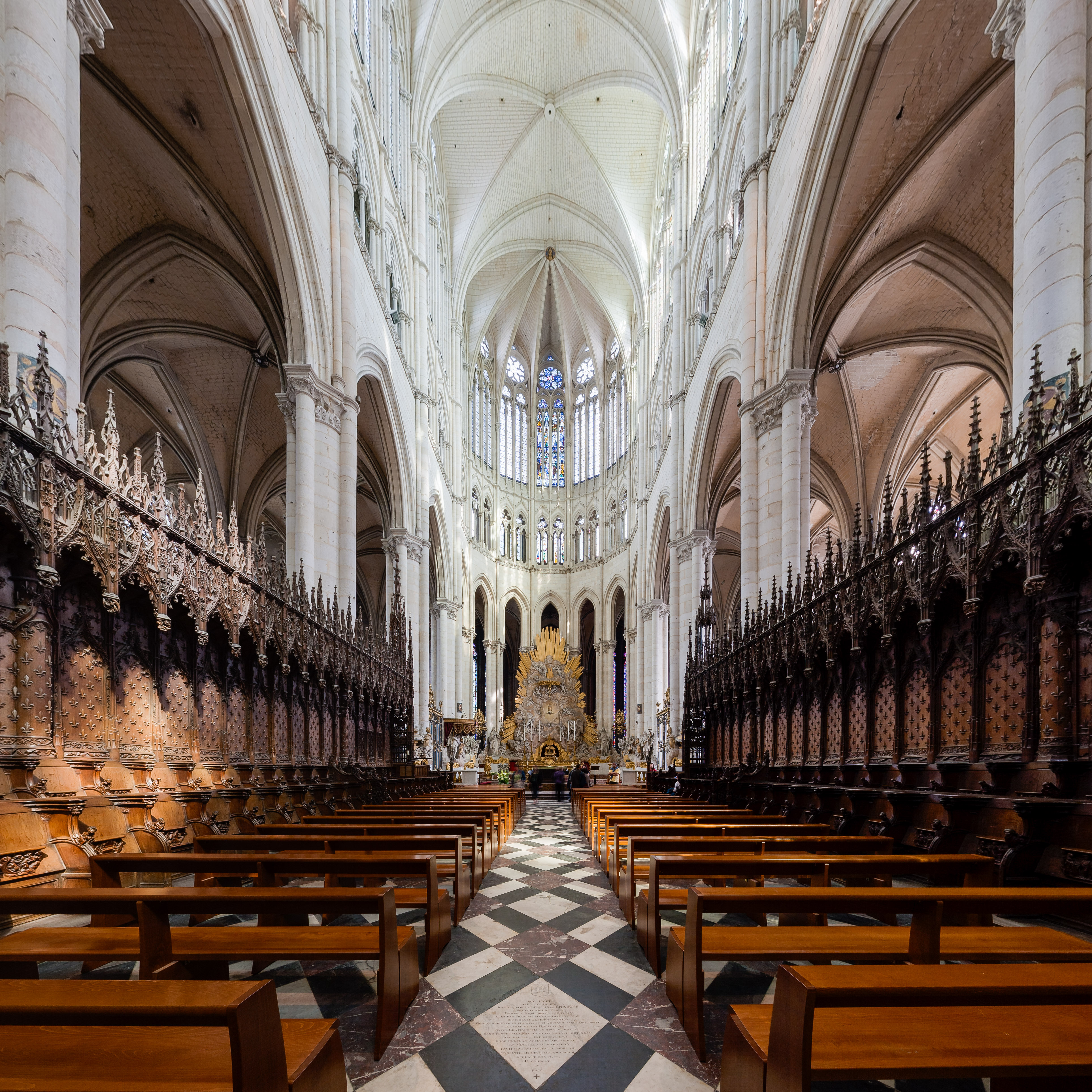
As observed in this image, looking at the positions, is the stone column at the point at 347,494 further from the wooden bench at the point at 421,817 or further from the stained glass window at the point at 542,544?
the stained glass window at the point at 542,544

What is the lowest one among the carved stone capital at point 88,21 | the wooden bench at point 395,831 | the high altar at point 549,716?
the high altar at point 549,716

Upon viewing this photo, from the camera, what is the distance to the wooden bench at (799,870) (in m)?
2.79

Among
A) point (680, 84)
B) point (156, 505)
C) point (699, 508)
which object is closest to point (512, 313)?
point (680, 84)

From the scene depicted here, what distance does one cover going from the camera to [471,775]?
1983 cm

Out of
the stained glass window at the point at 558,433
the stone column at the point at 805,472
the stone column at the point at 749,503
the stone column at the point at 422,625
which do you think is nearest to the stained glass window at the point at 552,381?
the stained glass window at the point at 558,433

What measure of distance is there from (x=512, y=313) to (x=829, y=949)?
3628 cm

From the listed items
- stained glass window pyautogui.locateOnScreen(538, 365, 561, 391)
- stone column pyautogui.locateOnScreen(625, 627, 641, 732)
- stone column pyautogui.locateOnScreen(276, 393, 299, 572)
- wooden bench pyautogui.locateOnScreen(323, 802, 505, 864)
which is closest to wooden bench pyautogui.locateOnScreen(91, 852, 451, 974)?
wooden bench pyautogui.locateOnScreen(323, 802, 505, 864)

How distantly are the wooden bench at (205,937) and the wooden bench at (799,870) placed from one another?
1126mm

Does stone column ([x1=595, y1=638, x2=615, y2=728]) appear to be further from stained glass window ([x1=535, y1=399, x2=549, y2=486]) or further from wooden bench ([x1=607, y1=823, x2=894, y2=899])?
wooden bench ([x1=607, y1=823, x2=894, y2=899])

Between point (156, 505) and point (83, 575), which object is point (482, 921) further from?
point (156, 505)

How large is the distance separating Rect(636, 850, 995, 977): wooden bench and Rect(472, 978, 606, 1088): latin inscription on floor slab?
20.9 inches

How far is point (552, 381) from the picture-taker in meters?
38.3

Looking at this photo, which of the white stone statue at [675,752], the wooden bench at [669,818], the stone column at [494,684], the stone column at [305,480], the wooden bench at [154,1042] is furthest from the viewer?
the stone column at [494,684]

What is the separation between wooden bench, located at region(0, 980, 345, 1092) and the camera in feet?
3.89
